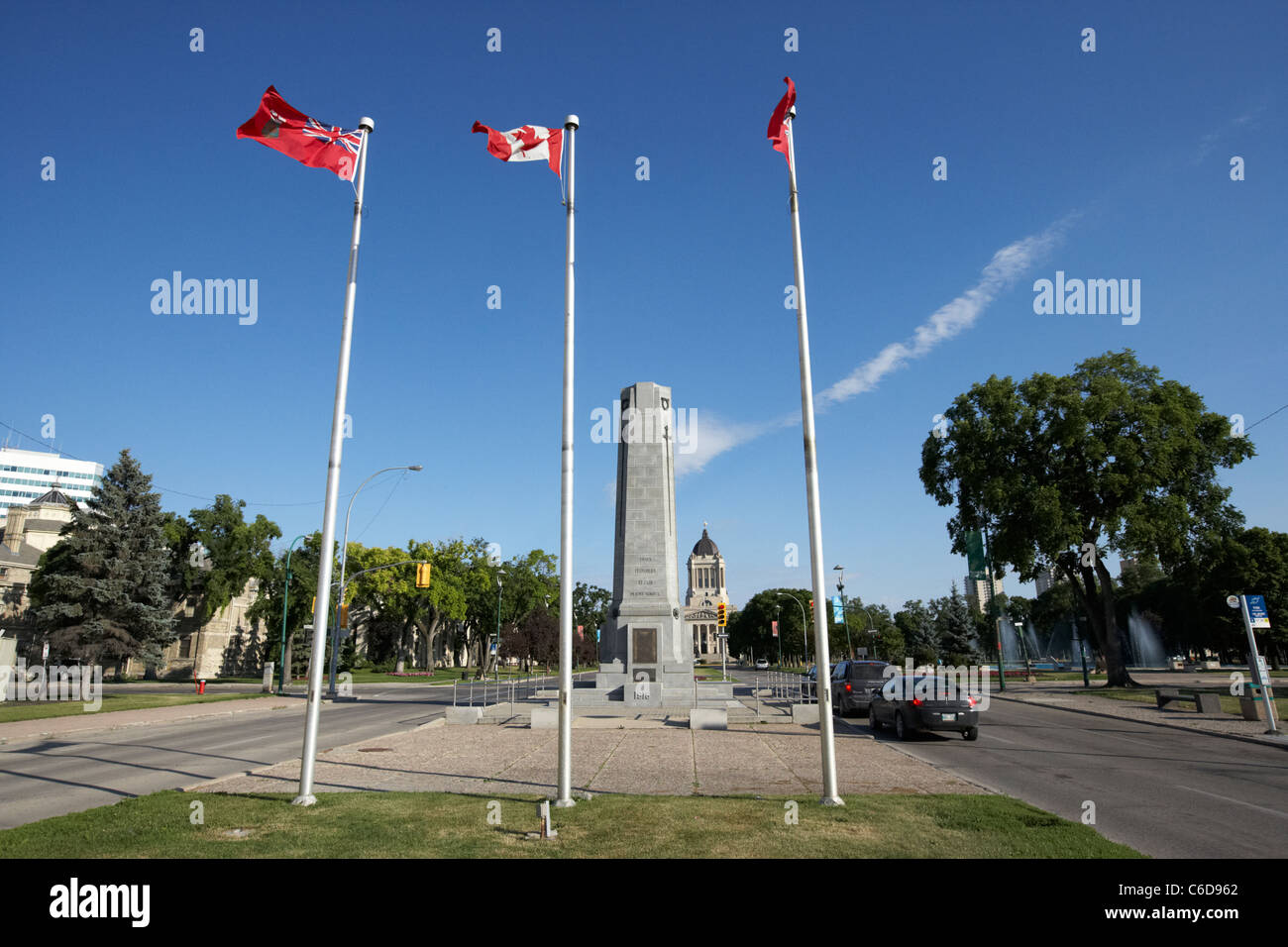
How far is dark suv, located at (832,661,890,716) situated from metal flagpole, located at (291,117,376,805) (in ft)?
55.9

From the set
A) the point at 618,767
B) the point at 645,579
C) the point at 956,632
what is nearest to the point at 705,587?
the point at 956,632

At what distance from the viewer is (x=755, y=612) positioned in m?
115

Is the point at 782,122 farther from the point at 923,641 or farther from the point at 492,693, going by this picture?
the point at 923,641

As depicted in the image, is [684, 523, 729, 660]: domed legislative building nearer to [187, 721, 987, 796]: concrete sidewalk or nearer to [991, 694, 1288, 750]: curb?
[991, 694, 1288, 750]: curb

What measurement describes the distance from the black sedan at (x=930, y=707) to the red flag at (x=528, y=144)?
13588mm

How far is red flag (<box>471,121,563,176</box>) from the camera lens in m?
11.2

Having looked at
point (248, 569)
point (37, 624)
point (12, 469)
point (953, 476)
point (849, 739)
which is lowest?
point (849, 739)

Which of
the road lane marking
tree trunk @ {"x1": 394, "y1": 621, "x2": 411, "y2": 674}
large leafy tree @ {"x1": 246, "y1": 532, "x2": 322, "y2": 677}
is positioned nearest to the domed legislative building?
tree trunk @ {"x1": 394, "y1": 621, "x2": 411, "y2": 674}

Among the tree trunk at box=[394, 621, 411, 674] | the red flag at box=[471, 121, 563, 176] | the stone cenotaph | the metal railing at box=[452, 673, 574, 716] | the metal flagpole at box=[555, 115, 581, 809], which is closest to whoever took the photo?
the metal flagpole at box=[555, 115, 581, 809]

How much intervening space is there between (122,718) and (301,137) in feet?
64.8

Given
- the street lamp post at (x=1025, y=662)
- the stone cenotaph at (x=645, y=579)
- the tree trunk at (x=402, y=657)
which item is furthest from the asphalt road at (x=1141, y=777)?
the tree trunk at (x=402, y=657)
